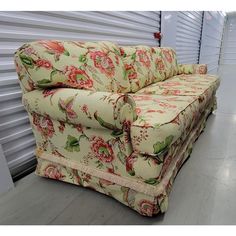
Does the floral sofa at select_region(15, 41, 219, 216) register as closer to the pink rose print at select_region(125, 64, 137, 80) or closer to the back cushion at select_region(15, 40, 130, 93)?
the back cushion at select_region(15, 40, 130, 93)

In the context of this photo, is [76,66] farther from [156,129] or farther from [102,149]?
[156,129]

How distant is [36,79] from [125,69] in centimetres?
80

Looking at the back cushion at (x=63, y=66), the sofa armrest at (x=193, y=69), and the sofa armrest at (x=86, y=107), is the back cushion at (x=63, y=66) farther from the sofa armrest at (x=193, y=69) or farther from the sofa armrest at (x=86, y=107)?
the sofa armrest at (x=193, y=69)

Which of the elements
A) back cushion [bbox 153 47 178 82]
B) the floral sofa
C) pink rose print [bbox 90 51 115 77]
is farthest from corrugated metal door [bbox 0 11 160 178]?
back cushion [bbox 153 47 178 82]

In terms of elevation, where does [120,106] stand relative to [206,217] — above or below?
above

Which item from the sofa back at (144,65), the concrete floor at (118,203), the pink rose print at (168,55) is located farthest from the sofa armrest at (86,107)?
the pink rose print at (168,55)

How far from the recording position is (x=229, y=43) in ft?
30.2

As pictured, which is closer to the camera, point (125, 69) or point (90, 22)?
point (125, 69)

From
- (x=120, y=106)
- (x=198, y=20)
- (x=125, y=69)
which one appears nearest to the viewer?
(x=120, y=106)

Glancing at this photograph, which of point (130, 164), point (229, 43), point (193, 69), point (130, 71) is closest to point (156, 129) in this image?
point (130, 164)

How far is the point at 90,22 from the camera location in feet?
5.91

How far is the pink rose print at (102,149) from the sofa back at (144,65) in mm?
750

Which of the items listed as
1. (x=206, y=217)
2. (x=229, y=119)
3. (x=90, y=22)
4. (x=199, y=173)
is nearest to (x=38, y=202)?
(x=206, y=217)

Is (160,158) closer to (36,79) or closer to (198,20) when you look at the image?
(36,79)
